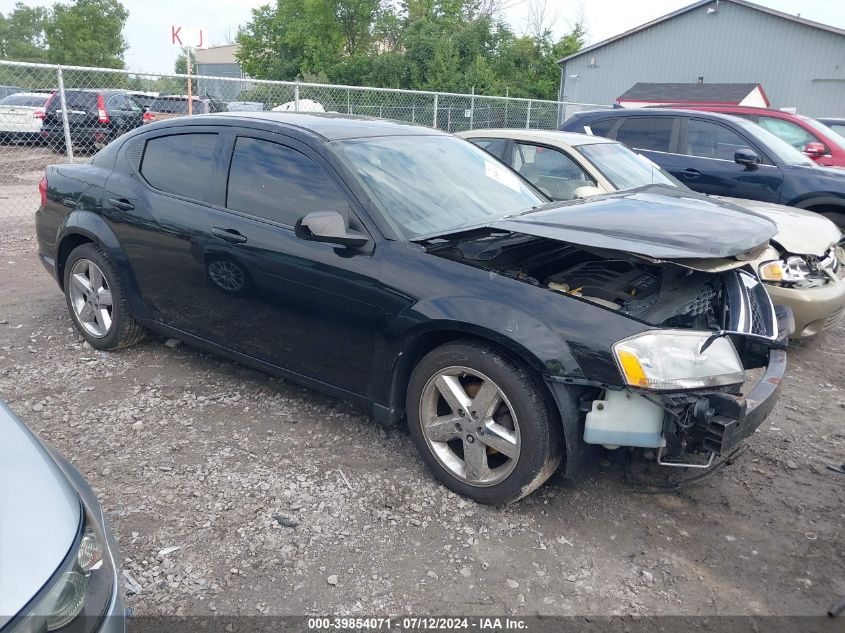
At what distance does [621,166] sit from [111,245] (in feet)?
14.4

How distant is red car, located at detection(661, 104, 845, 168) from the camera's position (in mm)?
9055

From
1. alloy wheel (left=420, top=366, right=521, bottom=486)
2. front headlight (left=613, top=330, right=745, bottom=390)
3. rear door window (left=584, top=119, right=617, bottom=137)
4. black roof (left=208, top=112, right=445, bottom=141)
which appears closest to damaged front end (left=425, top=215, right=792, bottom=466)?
front headlight (left=613, top=330, right=745, bottom=390)

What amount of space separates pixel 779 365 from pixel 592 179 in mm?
3136

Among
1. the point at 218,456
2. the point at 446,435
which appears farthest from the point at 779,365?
the point at 218,456

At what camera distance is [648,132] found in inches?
327

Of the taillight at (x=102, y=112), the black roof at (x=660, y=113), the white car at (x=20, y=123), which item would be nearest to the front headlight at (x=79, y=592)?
the black roof at (x=660, y=113)

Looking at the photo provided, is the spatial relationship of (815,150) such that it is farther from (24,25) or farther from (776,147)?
(24,25)

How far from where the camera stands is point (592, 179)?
19.4ft

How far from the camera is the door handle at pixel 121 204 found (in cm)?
424

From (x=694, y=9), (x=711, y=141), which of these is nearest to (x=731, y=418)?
(x=711, y=141)

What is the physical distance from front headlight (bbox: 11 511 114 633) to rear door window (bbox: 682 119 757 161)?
7.84 m

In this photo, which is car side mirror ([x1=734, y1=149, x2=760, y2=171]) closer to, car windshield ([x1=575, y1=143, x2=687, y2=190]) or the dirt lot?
car windshield ([x1=575, y1=143, x2=687, y2=190])

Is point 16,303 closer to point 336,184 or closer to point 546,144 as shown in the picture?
point 336,184

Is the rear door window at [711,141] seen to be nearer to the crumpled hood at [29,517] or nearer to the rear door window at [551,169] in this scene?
the rear door window at [551,169]
